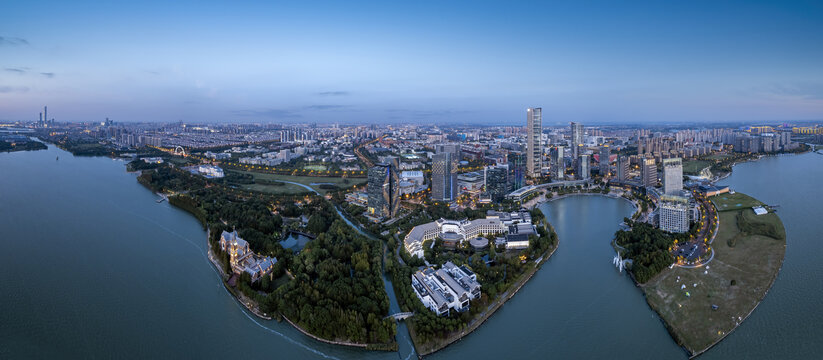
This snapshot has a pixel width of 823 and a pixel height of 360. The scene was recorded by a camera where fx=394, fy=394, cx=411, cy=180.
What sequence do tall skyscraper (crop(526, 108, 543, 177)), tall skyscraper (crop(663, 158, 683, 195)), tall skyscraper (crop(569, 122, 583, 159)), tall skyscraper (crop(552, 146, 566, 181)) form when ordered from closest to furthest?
1. tall skyscraper (crop(663, 158, 683, 195))
2. tall skyscraper (crop(552, 146, 566, 181))
3. tall skyscraper (crop(526, 108, 543, 177))
4. tall skyscraper (crop(569, 122, 583, 159))

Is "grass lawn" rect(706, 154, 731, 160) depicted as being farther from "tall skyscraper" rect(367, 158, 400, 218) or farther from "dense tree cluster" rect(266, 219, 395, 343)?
"dense tree cluster" rect(266, 219, 395, 343)

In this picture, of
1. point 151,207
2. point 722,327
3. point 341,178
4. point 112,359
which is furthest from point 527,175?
point 112,359

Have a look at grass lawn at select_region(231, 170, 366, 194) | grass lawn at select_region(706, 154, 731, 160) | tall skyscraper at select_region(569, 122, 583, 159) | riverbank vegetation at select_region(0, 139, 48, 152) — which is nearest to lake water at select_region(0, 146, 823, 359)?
grass lawn at select_region(231, 170, 366, 194)

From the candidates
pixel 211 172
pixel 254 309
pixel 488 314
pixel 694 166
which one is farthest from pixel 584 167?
pixel 211 172

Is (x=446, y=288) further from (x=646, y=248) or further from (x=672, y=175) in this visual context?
(x=672, y=175)

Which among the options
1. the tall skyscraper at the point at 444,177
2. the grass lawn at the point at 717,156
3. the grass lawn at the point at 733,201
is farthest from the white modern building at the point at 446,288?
the grass lawn at the point at 717,156

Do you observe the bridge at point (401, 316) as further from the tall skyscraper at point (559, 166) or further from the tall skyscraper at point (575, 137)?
the tall skyscraper at point (575, 137)

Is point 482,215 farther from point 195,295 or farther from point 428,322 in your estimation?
point 195,295
